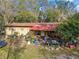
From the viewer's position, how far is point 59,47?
73.4 feet

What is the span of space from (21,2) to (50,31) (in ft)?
42.2

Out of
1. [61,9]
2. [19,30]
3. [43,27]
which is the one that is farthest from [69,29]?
[61,9]

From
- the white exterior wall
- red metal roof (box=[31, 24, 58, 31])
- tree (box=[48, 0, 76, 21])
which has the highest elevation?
tree (box=[48, 0, 76, 21])

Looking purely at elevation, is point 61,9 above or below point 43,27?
above

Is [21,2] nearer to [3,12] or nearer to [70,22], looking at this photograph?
[3,12]

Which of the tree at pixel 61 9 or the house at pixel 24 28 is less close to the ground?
the tree at pixel 61 9

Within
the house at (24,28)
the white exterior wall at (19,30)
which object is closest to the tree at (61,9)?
the house at (24,28)

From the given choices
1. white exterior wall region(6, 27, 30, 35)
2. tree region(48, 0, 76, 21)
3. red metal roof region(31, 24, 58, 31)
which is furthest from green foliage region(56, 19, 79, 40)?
tree region(48, 0, 76, 21)

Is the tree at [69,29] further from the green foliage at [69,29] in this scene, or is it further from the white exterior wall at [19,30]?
the white exterior wall at [19,30]

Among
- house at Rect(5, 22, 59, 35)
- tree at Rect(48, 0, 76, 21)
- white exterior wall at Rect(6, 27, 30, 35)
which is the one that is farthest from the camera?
tree at Rect(48, 0, 76, 21)

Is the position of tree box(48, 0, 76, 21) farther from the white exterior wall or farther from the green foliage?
the green foliage

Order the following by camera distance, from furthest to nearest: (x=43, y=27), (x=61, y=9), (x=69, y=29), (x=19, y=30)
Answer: (x=61, y=9) → (x=19, y=30) → (x=43, y=27) → (x=69, y=29)

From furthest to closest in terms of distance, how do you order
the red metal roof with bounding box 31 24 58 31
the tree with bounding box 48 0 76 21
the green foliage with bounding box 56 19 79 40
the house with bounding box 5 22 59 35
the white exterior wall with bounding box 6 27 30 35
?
1. the tree with bounding box 48 0 76 21
2. the white exterior wall with bounding box 6 27 30 35
3. the house with bounding box 5 22 59 35
4. the red metal roof with bounding box 31 24 58 31
5. the green foliage with bounding box 56 19 79 40

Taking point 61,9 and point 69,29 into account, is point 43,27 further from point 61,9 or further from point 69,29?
point 61,9
